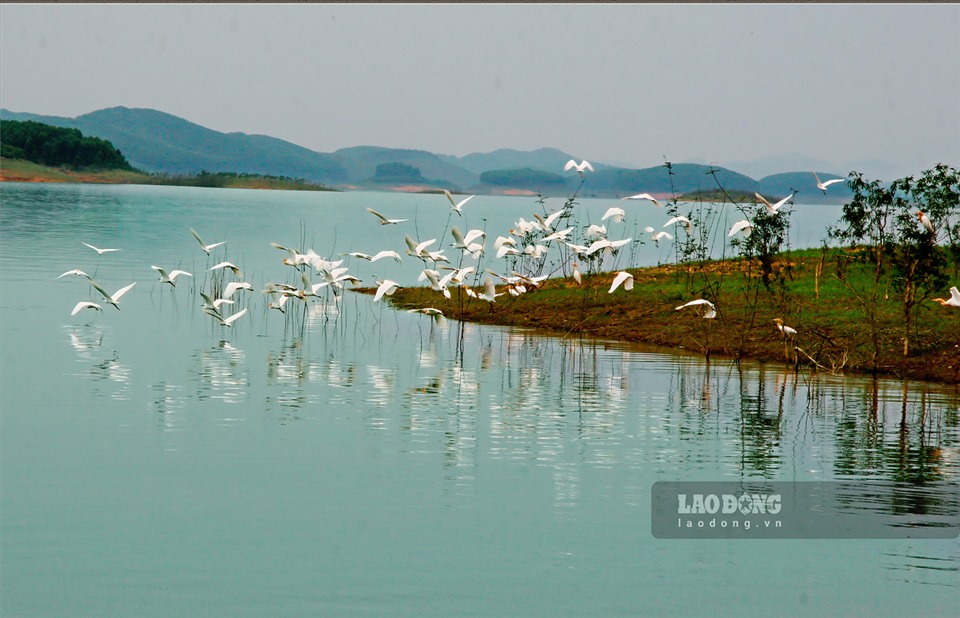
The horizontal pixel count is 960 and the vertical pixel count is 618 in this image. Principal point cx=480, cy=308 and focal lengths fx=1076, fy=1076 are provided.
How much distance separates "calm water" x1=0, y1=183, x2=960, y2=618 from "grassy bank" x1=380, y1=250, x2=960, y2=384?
51.7 inches

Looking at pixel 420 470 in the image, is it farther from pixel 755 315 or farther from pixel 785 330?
pixel 755 315

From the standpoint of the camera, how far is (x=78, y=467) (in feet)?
43.5

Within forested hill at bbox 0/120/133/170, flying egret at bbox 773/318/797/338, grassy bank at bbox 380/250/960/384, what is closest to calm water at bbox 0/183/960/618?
flying egret at bbox 773/318/797/338

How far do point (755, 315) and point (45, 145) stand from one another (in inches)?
6220

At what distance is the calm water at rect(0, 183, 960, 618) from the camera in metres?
9.63

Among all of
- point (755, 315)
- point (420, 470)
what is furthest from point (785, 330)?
point (420, 470)

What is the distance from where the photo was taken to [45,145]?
163125 millimetres

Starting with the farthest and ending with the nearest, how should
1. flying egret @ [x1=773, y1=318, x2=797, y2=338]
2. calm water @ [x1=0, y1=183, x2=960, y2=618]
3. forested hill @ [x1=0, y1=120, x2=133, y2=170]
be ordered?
forested hill @ [x1=0, y1=120, x2=133, y2=170] → flying egret @ [x1=773, y1=318, x2=797, y2=338] → calm water @ [x1=0, y1=183, x2=960, y2=618]

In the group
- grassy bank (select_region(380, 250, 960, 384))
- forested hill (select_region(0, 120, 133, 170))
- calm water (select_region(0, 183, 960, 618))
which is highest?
forested hill (select_region(0, 120, 133, 170))

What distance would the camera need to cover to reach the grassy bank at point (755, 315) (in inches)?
831

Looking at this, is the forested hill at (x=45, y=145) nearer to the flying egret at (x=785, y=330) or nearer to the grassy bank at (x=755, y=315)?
the grassy bank at (x=755, y=315)

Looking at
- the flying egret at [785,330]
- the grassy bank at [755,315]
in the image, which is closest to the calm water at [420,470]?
the flying egret at [785,330]

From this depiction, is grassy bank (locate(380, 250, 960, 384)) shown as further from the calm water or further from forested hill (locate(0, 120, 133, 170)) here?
forested hill (locate(0, 120, 133, 170))

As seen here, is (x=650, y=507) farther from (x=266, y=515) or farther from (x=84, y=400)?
(x=84, y=400)
